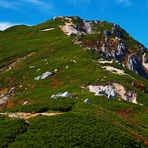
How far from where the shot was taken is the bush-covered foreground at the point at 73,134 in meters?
25.8

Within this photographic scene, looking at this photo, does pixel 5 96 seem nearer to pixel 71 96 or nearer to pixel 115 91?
pixel 115 91

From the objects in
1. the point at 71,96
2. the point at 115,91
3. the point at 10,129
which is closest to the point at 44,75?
the point at 115,91

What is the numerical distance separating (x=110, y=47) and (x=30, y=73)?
55.1 metres

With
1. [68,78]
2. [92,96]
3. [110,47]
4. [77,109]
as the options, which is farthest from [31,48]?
[77,109]

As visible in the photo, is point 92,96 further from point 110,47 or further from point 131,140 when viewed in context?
point 110,47

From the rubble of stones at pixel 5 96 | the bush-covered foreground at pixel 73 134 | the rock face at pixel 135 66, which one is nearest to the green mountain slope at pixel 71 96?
the bush-covered foreground at pixel 73 134

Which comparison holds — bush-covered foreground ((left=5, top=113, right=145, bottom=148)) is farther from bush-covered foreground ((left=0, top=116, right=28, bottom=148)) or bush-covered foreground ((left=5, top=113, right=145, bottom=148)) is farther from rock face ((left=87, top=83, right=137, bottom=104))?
rock face ((left=87, top=83, right=137, bottom=104))

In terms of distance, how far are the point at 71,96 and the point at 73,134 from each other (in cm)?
2194

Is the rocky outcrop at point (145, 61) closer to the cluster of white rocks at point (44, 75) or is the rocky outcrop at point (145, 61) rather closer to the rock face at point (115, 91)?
the cluster of white rocks at point (44, 75)

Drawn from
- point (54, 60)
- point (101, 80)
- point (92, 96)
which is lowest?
point (92, 96)

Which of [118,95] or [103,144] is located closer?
[103,144]

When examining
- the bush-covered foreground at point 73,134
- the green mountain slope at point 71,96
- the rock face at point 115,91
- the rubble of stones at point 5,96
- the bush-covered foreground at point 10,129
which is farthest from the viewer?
the rubble of stones at point 5,96

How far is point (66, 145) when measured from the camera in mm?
25422

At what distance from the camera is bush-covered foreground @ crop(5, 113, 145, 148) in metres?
25.8
